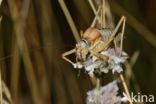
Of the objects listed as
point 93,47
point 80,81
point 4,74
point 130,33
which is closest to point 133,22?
point 130,33

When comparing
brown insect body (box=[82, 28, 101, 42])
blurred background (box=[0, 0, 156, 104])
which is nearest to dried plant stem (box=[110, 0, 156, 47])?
blurred background (box=[0, 0, 156, 104])

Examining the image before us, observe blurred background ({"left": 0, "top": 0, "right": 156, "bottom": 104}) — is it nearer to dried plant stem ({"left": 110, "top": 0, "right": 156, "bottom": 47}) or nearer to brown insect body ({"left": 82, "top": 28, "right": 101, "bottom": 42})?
dried plant stem ({"left": 110, "top": 0, "right": 156, "bottom": 47})

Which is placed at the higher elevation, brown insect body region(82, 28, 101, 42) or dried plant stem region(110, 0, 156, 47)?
dried plant stem region(110, 0, 156, 47)

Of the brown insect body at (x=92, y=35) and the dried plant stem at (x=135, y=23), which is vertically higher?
the dried plant stem at (x=135, y=23)

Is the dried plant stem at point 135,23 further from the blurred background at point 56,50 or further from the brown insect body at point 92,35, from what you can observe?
the brown insect body at point 92,35

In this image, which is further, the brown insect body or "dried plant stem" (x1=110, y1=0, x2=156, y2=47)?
"dried plant stem" (x1=110, y1=0, x2=156, y2=47)

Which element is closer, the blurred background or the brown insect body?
the brown insect body

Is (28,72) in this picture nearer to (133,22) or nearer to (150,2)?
(133,22)

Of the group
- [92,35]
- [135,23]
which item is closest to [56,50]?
[135,23]

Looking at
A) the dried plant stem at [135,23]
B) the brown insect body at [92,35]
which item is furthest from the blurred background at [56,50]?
the brown insect body at [92,35]
